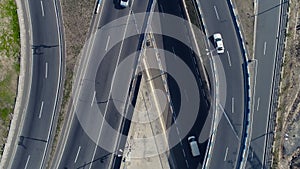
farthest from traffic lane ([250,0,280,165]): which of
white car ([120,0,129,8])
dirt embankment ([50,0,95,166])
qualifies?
dirt embankment ([50,0,95,166])

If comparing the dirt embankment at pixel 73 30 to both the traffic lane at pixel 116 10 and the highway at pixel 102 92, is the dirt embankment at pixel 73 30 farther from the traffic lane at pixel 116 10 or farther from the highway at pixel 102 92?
the traffic lane at pixel 116 10

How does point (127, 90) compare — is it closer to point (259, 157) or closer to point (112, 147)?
point (112, 147)

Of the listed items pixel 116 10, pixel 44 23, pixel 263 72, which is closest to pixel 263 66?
pixel 263 72

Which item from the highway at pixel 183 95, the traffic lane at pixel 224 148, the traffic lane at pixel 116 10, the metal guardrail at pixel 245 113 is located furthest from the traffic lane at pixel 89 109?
the metal guardrail at pixel 245 113

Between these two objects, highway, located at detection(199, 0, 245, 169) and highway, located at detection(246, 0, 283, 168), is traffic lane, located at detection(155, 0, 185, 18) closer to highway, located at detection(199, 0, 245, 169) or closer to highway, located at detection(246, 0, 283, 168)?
highway, located at detection(199, 0, 245, 169)

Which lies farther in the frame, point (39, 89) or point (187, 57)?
point (187, 57)

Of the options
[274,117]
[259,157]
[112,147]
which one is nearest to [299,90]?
[274,117]
